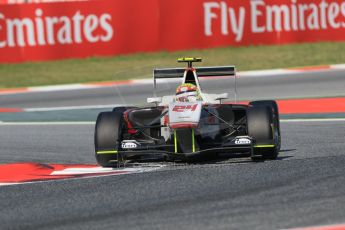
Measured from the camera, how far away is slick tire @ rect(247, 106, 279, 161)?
10.5 m

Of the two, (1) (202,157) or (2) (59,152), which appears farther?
(2) (59,152)

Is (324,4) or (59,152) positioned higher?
(324,4)

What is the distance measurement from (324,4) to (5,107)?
805 centimetres

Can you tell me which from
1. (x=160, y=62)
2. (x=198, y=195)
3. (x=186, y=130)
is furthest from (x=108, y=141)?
(x=160, y=62)

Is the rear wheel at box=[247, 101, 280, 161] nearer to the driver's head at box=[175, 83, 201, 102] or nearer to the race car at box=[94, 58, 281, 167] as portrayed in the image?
the race car at box=[94, 58, 281, 167]

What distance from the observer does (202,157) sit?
1125 centimetres

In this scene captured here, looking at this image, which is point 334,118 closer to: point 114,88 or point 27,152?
point 27,152

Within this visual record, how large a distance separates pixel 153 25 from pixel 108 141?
40.4ft

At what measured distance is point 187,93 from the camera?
→ 11.2 meters

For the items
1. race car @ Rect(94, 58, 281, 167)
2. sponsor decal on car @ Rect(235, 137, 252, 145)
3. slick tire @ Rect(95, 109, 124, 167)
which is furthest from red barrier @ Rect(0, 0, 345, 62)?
sponsor decal on car @ Rect(235, 137, 252, 145)

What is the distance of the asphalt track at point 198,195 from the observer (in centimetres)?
774

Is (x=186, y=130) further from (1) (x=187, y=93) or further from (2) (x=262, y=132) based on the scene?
(1) (x=187, y=93)

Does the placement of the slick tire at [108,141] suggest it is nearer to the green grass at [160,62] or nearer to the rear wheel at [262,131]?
the rear wheel at [262,131]

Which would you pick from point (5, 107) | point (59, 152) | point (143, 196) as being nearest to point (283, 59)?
point (5, 107)
